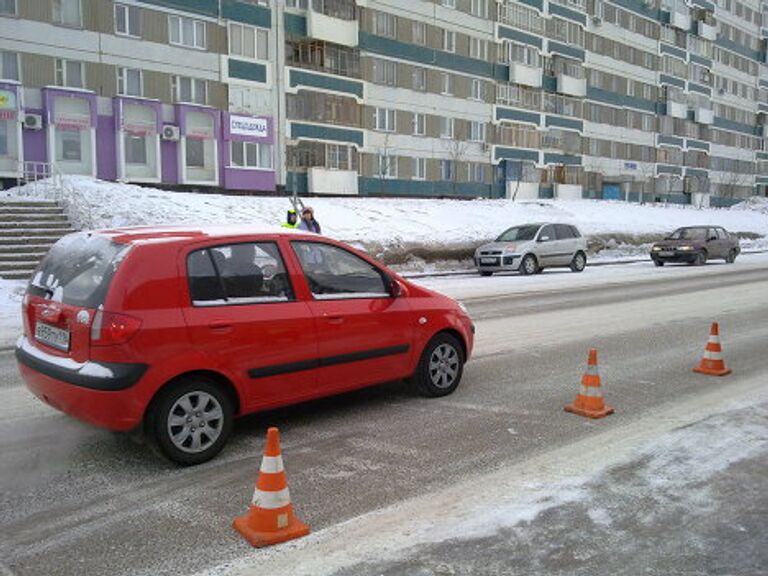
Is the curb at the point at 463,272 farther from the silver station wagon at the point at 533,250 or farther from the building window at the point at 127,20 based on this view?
the building window at the point at 127,20

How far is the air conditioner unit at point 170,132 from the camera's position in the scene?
33.1 m

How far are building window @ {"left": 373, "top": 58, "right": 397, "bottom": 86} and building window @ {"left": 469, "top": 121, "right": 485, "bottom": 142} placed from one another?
24.1 feet

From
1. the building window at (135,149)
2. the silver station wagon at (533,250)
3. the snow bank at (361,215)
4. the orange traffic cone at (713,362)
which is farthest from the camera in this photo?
the building window at (135,149)

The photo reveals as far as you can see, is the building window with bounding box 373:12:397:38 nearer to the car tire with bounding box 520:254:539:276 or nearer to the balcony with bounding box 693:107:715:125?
the car tire with bounding box 520:254:539:276

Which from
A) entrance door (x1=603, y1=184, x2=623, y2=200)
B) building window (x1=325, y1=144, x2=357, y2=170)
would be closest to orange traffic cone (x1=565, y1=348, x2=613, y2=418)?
building window (x1=325, y1=144, x2=357, y2=170)

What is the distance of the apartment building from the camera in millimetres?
30859

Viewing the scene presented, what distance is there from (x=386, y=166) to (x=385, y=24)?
834 cm

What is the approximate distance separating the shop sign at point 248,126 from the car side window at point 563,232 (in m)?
18.6

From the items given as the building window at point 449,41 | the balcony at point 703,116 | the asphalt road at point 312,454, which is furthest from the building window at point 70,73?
the balcony at point 703,116

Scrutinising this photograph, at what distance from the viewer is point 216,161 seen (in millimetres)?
35062

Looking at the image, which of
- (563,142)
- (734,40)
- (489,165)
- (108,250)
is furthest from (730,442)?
(734,40)

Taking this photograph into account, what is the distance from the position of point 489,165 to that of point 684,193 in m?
31.6

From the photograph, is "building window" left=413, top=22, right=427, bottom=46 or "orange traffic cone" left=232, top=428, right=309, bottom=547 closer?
"orange traffic cone" left=232, top=428, right=309, bottom=547

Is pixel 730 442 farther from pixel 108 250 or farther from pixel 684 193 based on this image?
pixel 684 193
